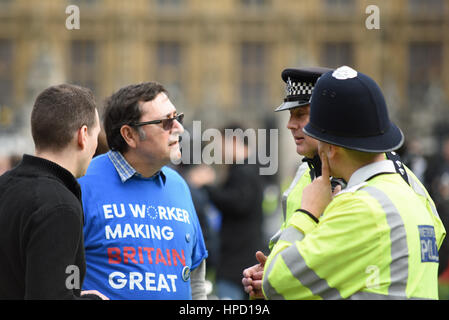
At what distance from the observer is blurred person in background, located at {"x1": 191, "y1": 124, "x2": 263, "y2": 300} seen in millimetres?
6766

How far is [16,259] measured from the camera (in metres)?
2.83

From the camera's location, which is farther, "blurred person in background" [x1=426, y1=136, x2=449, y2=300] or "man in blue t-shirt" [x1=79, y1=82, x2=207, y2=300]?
"blurred person in background" [x1=426, y1=136, x2=449, y2=300]

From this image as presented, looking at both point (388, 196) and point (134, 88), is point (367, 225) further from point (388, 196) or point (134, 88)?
point (134, 88)

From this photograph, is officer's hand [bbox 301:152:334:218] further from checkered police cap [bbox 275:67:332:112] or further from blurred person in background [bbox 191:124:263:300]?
blurred person in background [bbox 191:124:263:300]

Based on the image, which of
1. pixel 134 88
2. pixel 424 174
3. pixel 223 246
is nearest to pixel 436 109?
pixel 424 174

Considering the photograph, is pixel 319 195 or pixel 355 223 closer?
pixel 355 223

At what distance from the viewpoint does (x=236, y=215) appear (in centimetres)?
688

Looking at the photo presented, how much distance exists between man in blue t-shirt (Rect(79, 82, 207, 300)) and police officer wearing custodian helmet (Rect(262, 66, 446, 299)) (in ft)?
3.70

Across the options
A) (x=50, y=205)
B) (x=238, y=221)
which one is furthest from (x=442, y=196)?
(x=50, y=205)

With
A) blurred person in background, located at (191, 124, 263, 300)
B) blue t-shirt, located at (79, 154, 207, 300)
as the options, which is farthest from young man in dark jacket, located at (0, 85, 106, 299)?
blurred person in background, located at (191, 124, 263, 300)

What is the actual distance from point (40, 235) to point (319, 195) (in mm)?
1127

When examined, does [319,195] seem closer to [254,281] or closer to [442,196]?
[254,281]

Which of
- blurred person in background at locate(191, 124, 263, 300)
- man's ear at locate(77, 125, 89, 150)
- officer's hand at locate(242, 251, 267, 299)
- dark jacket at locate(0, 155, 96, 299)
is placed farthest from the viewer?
blurred person in background at locate(191, 124, 263, 300)

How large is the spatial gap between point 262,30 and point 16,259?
39613mm
